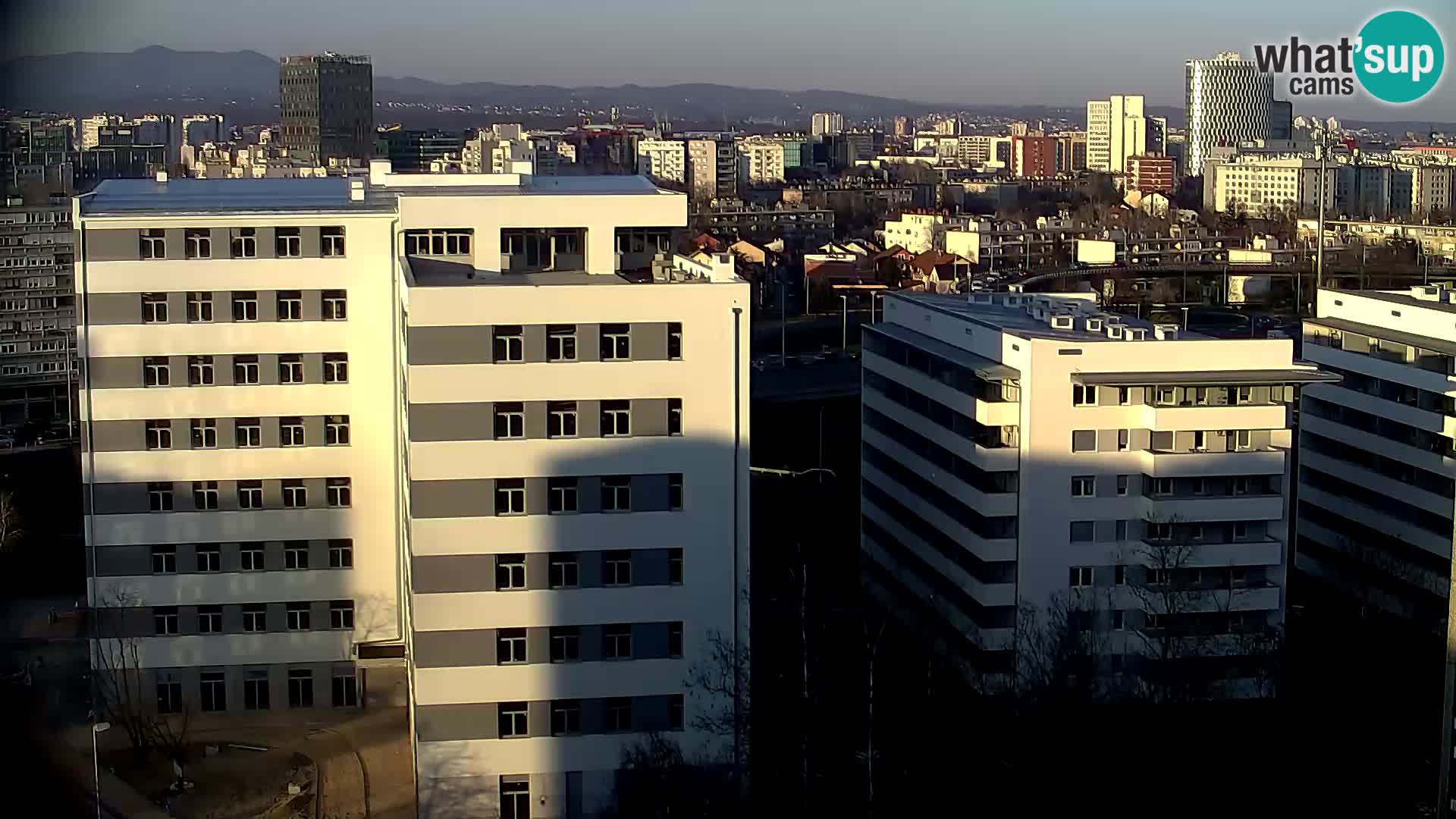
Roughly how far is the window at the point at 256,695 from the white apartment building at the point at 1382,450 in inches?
172

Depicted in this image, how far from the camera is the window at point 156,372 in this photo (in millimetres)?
6012

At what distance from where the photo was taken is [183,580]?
6090mm

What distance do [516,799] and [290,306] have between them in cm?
193

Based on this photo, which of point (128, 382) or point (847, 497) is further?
point (847, 497)

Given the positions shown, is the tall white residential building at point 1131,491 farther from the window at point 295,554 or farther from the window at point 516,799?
the window at point 295,554

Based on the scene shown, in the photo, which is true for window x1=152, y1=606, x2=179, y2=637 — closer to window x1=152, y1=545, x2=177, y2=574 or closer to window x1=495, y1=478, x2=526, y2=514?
window x1=152, y1=545, x2=177, y2=574

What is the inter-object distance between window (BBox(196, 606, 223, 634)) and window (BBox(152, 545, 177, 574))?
0.17m

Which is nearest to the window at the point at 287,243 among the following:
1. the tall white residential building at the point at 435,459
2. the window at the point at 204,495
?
the tall white residential building at the point at 435,459

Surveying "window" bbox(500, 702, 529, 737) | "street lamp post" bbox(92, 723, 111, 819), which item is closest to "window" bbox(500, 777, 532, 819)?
"window" bbox(500, 702, 529, 737)

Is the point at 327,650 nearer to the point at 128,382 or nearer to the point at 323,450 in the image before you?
the point at 323,450

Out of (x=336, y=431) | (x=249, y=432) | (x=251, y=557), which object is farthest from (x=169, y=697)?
(x=336, y=431)

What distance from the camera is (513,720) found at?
201 inches

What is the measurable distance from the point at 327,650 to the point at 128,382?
3.66ft

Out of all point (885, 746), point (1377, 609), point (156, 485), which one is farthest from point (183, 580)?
point (1377, 609)
